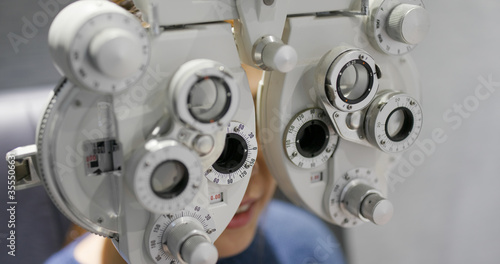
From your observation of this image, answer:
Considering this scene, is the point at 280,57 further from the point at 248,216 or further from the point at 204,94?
the point at 248,216

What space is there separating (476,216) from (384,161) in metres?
0.60

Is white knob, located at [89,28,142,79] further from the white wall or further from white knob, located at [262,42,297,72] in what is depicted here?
the white wall

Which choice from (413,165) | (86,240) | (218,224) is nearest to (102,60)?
(218,224)

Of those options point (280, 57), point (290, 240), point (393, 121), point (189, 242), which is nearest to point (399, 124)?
point (393, 121)

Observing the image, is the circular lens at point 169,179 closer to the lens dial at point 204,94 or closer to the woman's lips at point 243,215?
the lens dial at point 204,94

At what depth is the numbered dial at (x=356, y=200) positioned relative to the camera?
74 cm

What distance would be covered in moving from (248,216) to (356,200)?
386 millimetres

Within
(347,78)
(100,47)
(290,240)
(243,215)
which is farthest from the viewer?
(290,240)

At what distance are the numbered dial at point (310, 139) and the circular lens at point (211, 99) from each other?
0.16 metres

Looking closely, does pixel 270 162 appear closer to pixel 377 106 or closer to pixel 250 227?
pixel 377 106

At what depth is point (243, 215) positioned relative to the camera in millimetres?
1087

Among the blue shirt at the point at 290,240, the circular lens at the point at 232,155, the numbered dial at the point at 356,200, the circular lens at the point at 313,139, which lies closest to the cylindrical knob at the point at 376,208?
the numbered dial at the point at 356,200

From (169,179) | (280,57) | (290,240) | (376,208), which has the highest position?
(280,57)

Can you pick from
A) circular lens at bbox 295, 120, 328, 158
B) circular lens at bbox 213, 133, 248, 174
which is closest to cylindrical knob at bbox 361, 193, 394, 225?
circular lens at bbox 295, 120, 328, 158
